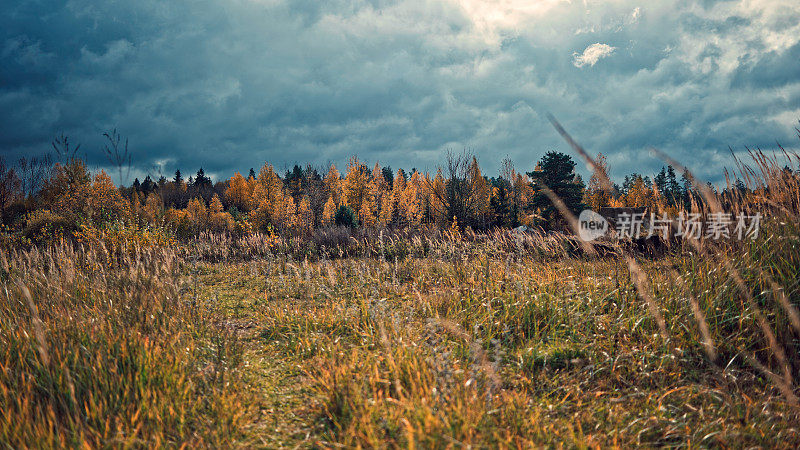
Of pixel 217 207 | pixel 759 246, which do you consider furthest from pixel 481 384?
pixel 217 207

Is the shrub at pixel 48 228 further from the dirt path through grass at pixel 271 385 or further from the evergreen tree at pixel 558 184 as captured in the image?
→ the evergreen tree at pixel 558 184

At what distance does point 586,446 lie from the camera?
86.0 inches

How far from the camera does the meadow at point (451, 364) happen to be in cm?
225

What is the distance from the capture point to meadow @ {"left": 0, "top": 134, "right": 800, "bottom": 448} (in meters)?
2.25

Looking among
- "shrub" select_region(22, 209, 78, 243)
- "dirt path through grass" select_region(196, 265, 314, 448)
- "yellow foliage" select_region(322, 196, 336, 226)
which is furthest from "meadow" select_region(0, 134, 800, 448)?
"yellow foliage" select_region(322, 196, 336, 226)

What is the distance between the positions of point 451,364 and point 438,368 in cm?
94

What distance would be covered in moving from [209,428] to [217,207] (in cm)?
4539

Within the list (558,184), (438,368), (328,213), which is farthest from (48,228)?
(558,184)

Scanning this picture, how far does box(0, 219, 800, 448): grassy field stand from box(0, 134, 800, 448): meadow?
0.02 metres

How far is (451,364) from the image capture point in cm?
311

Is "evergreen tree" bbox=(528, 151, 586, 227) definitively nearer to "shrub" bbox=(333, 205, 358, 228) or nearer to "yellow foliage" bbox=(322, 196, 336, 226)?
"shrub" bbox=(333, 205, 358, 228)

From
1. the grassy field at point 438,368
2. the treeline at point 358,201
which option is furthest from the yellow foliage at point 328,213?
the grassy field at point 438,368

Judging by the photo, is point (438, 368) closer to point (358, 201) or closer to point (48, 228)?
point (48, 228)

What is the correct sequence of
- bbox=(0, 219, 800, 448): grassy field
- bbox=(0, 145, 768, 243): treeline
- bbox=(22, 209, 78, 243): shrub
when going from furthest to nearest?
bbox=(0, 145, 768, 243): treeline → bbox=(22, 209, 78, 243): shrub → bbox=(0, 219, 800, 448): grassy field
